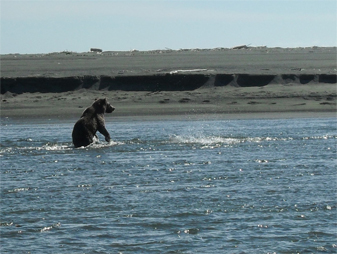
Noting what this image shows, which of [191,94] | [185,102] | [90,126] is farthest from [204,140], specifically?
[191,94]

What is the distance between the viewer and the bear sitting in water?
635 inches

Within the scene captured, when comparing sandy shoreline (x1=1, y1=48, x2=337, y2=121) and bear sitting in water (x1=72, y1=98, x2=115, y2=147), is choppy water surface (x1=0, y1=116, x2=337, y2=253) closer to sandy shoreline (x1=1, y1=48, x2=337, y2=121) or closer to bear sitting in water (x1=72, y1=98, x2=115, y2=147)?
bear sitting in water (x1=72, y1=98, x2=115, y2=147)

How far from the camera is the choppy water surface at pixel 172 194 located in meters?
8.12

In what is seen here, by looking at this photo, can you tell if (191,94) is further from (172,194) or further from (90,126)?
(172,194)

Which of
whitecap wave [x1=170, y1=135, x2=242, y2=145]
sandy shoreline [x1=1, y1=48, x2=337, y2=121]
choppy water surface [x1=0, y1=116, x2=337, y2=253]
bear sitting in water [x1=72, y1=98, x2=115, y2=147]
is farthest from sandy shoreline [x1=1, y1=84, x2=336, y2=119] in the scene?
whitecap wave [x1=170, y1=135, x2=242, y2=145]

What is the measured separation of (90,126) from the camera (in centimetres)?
1655

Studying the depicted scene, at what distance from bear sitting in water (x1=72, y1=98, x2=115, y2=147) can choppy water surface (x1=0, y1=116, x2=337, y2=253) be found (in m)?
0.27

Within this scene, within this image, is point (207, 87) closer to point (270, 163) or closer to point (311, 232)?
point (270, 163)

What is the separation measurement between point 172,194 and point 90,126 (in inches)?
251

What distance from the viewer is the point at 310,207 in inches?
377

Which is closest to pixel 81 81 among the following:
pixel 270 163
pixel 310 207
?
pixel 270 163

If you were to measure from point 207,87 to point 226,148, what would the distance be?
11.7m

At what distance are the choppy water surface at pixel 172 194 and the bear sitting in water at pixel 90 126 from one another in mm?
273

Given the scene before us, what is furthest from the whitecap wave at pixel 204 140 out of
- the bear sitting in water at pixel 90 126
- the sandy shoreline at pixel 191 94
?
the sandy shoreline at pixel 191 94
